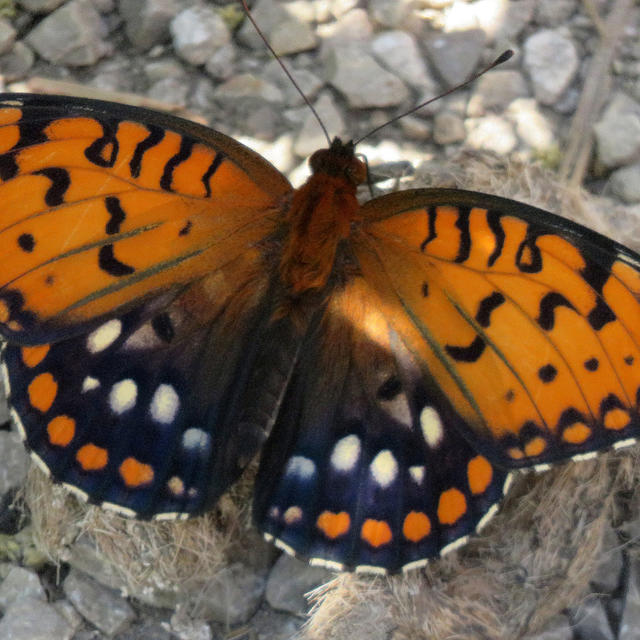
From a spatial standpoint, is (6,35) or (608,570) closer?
(608,570)

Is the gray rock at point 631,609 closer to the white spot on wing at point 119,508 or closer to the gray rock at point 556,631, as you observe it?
the gray rock at point 556,631

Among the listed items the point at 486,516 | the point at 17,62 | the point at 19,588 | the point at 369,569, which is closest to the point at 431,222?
the point at 486,516

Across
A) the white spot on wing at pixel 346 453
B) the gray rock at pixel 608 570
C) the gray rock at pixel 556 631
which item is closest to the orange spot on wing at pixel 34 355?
the white spot on wing at pixel 346 453

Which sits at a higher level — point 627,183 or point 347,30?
point 347,30

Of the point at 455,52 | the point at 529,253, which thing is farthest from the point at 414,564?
the point at 455,52

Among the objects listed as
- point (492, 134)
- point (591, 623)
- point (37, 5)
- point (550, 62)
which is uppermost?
point (37, 5)

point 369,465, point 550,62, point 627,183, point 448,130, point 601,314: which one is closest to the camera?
point 601,314

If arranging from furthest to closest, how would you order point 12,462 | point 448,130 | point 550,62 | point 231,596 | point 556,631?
point 550,62
point 448,130
point 12,462
point 231,596
point 556,631

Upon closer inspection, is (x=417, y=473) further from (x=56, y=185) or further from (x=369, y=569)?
(x=56, y=185)

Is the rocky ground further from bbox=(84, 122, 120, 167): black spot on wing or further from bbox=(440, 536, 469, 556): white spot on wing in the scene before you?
bbox=(440, 536, 469, 556): white spot on wing
